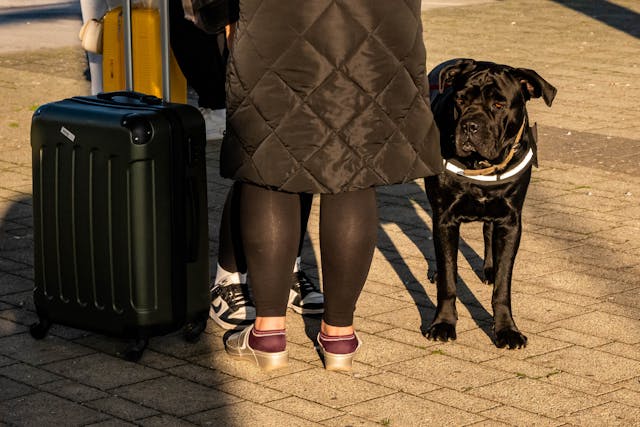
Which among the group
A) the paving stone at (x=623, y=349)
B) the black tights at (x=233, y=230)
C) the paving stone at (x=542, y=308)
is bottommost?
the paving stone at (x=542, y=308)

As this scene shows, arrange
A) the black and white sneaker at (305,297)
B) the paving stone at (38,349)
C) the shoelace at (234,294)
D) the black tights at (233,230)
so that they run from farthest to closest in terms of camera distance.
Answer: the black and white sneaker at (305,297)
the shoelace at (234,294)
the black tights at (233,230)
the paving stone at (38,349)

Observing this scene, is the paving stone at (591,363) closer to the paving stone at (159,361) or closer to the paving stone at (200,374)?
the paving stone at (200,374)

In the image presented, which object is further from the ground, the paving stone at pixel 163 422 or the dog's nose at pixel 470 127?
the dog's nose at pixel 470 127

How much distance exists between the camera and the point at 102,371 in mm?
4863

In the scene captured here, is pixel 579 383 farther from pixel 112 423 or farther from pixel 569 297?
pixel 112 423

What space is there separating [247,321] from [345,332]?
66 centimetres

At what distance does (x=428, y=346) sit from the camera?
17.1 feet

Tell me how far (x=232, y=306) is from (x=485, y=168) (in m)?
1.23

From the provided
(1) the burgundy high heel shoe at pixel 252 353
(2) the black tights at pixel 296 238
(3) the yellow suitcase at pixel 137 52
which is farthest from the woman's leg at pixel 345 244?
(3) the yellow suitcase at pixel 137 52

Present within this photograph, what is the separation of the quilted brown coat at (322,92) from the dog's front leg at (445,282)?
83 centimetres

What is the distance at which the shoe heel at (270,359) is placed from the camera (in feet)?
16.0

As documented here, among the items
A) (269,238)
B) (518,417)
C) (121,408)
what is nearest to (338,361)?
(269,238)

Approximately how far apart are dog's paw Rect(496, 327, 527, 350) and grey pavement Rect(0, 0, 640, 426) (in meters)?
A: 0.04

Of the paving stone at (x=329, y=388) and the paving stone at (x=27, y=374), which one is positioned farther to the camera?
the paving stone at (x=27, y=374)
